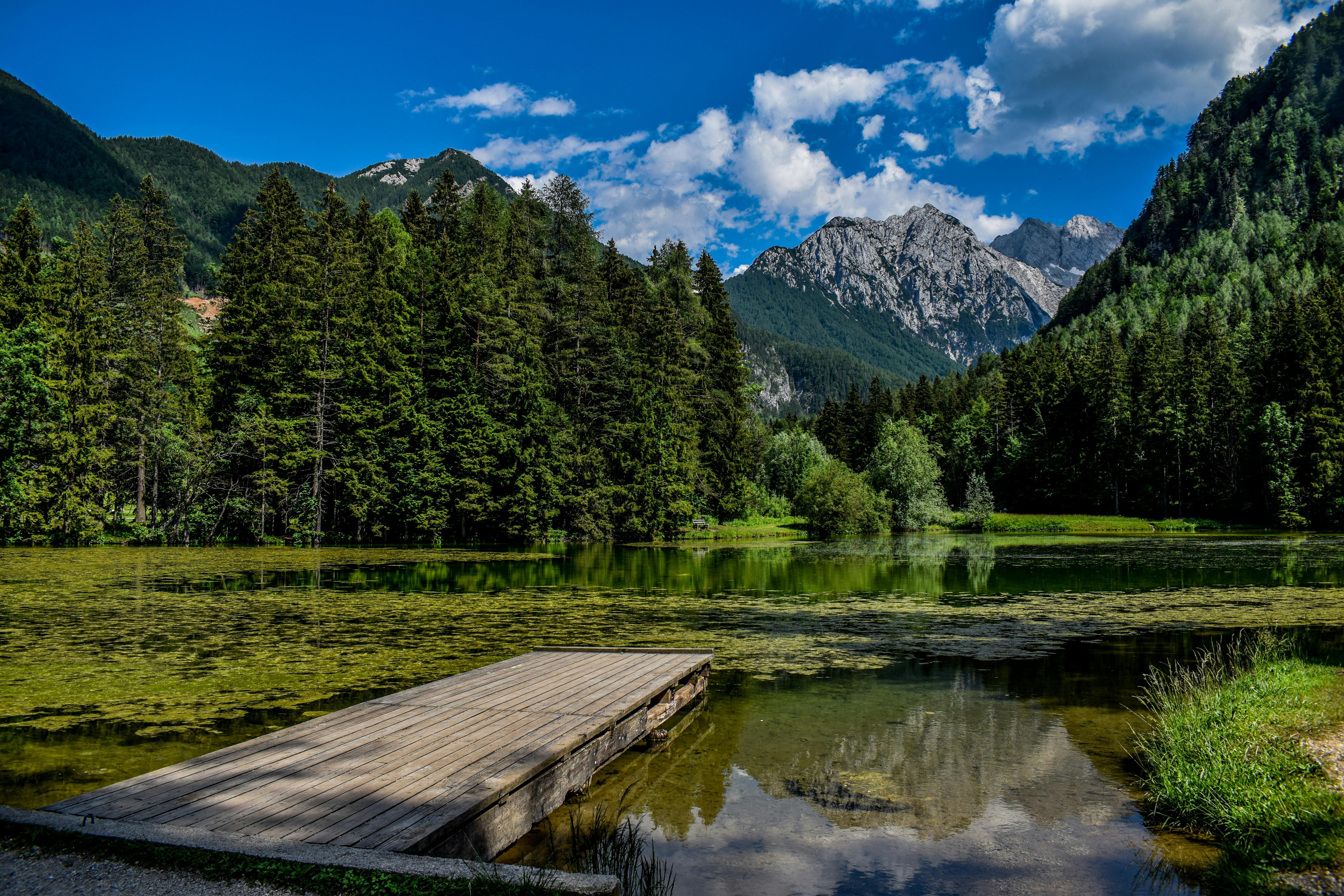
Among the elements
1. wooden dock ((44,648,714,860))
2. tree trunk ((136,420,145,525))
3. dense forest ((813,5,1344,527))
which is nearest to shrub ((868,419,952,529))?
dense forest ((813,5,1344,527))

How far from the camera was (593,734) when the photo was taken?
23.2 feet

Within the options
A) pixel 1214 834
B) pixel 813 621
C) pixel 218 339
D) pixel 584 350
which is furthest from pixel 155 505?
pixel 1214 834

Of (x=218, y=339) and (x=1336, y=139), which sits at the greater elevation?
(x=1336, y=139)

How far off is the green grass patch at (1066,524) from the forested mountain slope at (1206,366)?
278 inches

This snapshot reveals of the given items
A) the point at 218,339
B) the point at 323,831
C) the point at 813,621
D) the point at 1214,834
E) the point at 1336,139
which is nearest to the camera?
the point at 323,831

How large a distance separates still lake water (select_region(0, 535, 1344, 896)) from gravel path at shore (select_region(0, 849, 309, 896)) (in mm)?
2239

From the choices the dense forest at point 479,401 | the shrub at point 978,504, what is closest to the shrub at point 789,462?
the dense forest at point 479,401

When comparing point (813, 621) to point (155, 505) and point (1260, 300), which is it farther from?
point (1260, 300)

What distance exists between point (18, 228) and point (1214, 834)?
168 ft

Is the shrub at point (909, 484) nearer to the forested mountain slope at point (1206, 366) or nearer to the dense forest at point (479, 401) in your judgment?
the dense forest at point (479, 401)

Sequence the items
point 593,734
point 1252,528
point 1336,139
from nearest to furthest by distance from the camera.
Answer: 1. point 593,734
2. point 1252,528
3. point 1336,139

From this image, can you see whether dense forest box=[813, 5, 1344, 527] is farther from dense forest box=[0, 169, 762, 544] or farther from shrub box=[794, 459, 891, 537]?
dense forest box=[0, 169, 762, 544]

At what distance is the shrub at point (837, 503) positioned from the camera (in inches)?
2249

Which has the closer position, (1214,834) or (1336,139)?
(1214,834)
